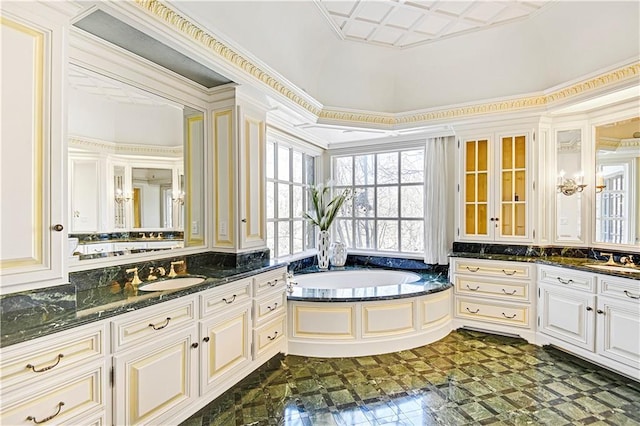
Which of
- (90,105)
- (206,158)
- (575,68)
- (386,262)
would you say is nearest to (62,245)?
(90,105)

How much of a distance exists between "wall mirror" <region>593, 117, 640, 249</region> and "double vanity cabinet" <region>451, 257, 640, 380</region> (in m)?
0.71

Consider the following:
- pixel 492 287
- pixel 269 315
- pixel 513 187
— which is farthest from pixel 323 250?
pixel 513 187

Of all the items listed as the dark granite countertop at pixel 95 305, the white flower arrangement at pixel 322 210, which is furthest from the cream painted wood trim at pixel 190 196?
the white flower arrangement at pixel 322 210

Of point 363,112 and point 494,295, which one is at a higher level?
point 363,112

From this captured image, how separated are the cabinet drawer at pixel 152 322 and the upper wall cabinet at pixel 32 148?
14.7 inches

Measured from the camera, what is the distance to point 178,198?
2.73 m

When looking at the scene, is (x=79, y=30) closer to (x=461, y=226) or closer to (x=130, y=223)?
(x=130, y=223)

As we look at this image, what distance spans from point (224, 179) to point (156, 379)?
1.62 metres

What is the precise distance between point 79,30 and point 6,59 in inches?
28.2

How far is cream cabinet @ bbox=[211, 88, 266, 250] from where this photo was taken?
2859 millimetres

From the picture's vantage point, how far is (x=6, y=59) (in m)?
1.36

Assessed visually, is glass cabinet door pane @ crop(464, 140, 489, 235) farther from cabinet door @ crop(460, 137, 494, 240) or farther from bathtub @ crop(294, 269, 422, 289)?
bathtub @ crop(294, 269, 422, 289)

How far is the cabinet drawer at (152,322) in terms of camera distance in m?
1.66

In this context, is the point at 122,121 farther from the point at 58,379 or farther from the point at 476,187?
the point at 476,187
